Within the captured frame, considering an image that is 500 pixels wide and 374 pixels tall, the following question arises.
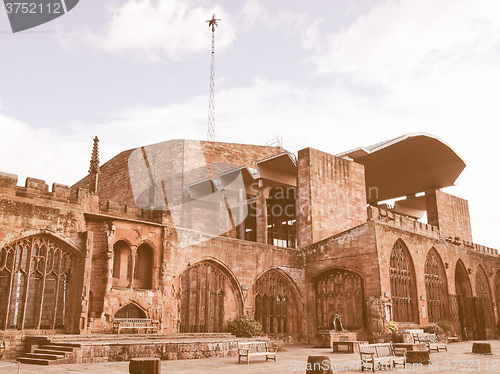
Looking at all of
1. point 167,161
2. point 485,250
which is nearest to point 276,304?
point 167,161

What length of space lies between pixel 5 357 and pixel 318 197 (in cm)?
1652

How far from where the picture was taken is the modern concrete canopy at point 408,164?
1129 inches

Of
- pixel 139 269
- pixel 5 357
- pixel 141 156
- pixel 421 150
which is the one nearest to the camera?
pixel 5 357

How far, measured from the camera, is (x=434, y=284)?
24.8 m

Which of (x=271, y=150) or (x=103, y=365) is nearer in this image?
(x=103, y=365)

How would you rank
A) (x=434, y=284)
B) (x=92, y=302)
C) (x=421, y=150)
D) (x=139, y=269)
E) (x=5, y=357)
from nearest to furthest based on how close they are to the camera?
(x=5, y=357), (x=92, y=302), (x=139, y=269), (x=434, y=284), (x=421, y=150)

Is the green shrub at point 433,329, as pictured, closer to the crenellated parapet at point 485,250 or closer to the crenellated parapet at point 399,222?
the crenellated parapet at point 399,222

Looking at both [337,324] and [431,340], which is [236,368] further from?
[431,340]

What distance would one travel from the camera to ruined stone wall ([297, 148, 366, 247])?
973 inches

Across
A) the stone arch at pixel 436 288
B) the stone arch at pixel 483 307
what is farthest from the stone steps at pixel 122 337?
the stone arch at pixel 483 307

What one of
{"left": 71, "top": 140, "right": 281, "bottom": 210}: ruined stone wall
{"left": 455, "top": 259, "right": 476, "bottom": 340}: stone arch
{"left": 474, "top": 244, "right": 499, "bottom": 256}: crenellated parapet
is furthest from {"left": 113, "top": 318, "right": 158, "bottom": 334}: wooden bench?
{"left": 474, "top": 244, "right": 499, "bottom": 256}: crenellated parapet

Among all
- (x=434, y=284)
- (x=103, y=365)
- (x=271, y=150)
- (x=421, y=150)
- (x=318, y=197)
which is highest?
(x=271, y=150)

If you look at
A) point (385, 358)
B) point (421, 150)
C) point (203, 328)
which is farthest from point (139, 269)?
point (421, 150)

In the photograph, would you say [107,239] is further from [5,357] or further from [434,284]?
[434,284]
